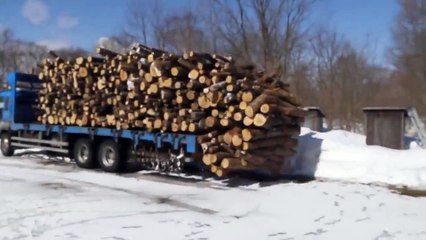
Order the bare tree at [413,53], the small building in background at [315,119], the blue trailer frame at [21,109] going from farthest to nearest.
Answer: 1. the bare tree at [413,53]
2. the small building in background at [315,119]
3. the blue trailer frame at [21,109]

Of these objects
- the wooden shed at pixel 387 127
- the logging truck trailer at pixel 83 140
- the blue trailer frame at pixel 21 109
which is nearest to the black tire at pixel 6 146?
the logging truck trailer at pixel 83 140

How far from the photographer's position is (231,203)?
9141 mm

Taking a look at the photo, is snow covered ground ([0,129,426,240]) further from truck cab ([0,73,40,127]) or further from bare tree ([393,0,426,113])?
bare tree ([393,0,426,113])

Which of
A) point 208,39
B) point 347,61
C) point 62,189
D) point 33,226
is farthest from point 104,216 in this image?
point 347,61

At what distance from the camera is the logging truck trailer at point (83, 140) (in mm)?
12312

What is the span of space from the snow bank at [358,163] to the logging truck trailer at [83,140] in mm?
3221

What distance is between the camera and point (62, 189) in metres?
10.5

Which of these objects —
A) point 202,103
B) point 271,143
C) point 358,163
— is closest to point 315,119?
point 358,163

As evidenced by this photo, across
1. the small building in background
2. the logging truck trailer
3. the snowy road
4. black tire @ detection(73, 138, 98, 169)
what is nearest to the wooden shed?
the snowy road

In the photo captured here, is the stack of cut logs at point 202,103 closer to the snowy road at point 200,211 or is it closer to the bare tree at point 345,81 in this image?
the snowy road at point 200,211

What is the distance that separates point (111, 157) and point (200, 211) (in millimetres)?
5811

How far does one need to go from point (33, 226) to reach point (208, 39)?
83.3 feet

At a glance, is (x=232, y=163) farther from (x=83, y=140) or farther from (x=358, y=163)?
(x=83, y=140)

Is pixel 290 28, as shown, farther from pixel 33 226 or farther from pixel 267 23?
pixel 33 226
